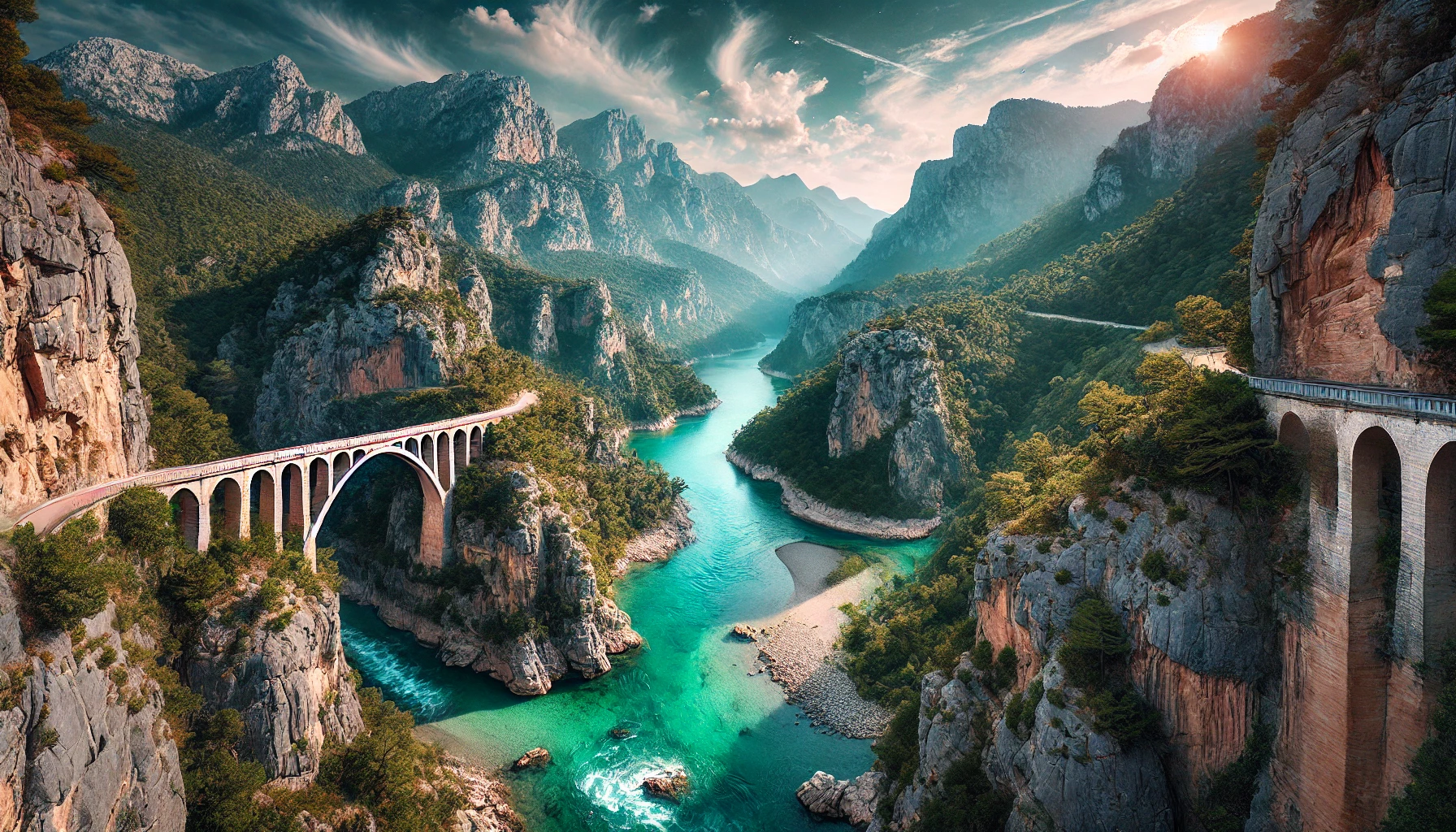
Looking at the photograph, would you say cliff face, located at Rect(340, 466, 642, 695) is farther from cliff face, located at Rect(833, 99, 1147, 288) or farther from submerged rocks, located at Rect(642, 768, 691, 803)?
cliff face, located at Rect(833, 99, 1147, 288)

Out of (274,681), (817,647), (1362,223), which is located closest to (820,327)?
(817,647)

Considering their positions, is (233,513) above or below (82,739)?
above

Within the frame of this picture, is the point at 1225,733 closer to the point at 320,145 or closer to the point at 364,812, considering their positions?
the point at 364,812

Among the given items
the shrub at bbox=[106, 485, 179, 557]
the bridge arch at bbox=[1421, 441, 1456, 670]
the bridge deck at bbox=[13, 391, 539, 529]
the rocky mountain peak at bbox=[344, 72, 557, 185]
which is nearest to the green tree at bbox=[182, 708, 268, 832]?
the shrub at bbox=[106, 485, 179, 557]

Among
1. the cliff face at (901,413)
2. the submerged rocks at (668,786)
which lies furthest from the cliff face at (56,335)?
the cliff face at (901,413)

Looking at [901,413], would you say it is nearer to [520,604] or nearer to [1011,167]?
[520,604]

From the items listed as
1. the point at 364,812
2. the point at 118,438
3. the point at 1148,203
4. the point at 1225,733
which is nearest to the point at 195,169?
the point at 118,438

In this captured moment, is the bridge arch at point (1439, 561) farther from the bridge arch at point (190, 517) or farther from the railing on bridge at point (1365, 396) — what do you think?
the bridge arch at point (190, 517)
